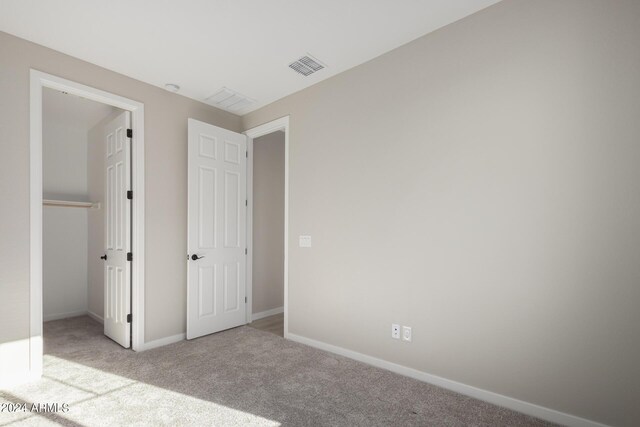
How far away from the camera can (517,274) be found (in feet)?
7.08

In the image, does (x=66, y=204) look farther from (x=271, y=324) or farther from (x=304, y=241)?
(x=304, y=241)

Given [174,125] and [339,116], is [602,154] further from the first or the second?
[174,125]

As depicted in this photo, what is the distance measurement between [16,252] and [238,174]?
224cm

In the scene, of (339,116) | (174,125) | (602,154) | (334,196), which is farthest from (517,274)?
(174,125)

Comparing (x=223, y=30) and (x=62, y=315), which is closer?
(x=223, y=30)

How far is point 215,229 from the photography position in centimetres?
386

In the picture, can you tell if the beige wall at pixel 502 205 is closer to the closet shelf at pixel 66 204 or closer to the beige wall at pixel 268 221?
the beige wall at pixel 268 221

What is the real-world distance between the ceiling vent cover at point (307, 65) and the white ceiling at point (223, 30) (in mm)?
66

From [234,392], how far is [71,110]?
4.00 meters

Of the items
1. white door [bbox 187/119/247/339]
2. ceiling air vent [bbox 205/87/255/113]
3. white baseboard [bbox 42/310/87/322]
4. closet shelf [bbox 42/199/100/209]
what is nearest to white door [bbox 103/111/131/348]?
white door [bbox 187/119/247/339]

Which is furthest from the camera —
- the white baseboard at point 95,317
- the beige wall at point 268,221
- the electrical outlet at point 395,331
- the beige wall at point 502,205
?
the beige wall at point 268,221

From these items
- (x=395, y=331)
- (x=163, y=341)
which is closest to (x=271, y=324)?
(x=163, y=341)

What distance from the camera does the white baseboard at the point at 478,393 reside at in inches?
77.6

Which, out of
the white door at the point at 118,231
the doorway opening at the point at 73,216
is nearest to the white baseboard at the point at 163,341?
the white door at the point at 118,231
